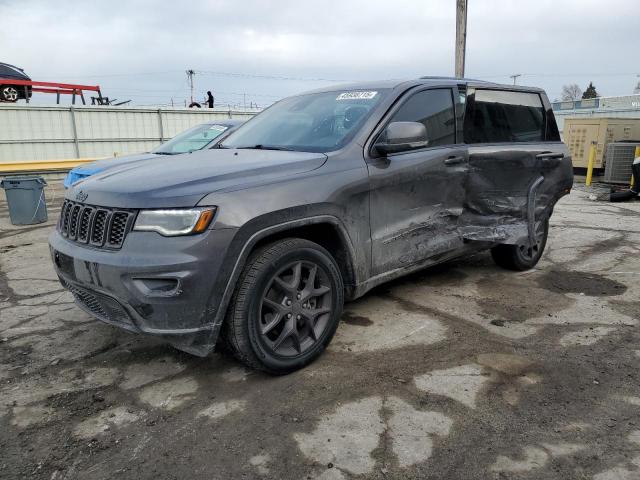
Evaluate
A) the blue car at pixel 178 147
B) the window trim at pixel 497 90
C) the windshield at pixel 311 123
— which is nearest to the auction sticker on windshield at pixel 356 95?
the windshield at pixel 311 123

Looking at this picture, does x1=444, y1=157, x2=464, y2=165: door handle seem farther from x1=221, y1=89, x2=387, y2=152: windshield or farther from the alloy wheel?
the alloy wheel

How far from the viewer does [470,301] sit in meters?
4.39

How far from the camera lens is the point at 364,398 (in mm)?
2824

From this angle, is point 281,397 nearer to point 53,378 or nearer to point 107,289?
point 107,289

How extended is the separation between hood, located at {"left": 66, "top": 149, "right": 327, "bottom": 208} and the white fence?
49.4 feet

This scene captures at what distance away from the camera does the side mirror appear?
3.33 meters

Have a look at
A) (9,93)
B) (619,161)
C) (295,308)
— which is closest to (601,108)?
(619,161)

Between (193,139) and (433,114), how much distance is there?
5.25 metres

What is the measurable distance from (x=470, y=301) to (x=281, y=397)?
7.22ft

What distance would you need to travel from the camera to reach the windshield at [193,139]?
316 inches

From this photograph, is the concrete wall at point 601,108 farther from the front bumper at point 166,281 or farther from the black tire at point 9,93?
the black tire at point 9,93

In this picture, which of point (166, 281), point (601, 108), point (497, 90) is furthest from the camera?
point (601, 108)

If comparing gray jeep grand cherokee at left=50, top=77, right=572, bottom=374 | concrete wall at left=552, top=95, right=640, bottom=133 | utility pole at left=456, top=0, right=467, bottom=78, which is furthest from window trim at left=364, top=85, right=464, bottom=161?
concrete wall at left=552, top=95, right=640, bottom=133

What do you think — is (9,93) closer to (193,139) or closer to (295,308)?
(193,139)
